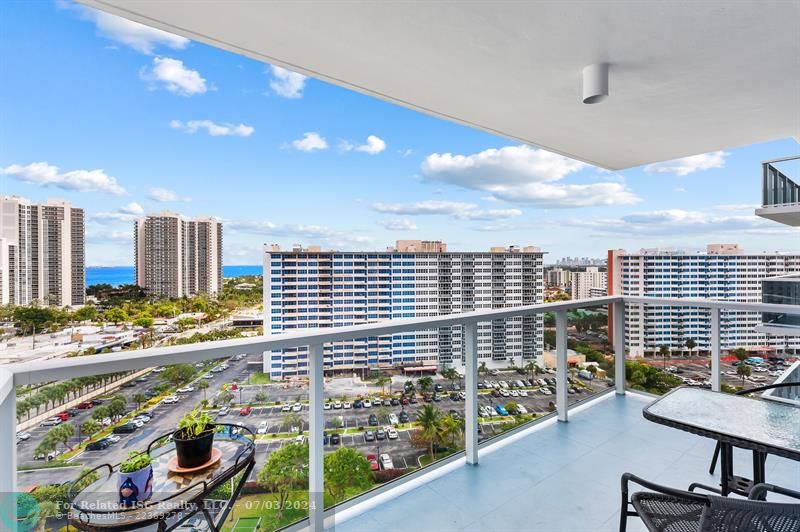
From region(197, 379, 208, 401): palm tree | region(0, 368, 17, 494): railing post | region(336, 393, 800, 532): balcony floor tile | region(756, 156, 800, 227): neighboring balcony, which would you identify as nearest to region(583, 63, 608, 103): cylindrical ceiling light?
region(336, 393, 800, 532): balcony floor tile

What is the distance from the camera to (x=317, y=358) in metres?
2.03

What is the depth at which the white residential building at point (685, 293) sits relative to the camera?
353 cm

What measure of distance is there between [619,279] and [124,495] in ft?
15.5

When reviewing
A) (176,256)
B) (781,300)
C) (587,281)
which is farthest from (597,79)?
(176,256)

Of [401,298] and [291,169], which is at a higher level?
[291,169]

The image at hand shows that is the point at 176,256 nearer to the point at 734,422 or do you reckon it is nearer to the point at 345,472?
the point at 345,472

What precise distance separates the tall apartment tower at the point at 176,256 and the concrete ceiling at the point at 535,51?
420cm

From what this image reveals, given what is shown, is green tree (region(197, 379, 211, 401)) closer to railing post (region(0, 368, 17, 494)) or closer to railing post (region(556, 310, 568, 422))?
railing post (region(0, 368, 17, 494))

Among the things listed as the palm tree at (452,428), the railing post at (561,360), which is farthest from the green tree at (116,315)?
the railing post at (561,360)

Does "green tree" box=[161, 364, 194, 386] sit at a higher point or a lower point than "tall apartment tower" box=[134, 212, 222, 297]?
lower

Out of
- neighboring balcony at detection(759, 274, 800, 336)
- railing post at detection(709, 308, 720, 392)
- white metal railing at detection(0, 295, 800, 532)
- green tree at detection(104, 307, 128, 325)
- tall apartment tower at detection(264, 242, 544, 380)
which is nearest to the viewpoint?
white metal railing at detection(0, 295, 800, 532)

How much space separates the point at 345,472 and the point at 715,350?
12.0ft

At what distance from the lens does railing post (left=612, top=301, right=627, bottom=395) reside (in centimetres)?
404

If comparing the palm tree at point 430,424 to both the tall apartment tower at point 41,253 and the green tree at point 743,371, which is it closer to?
the tall apartment tower at point 41,253
